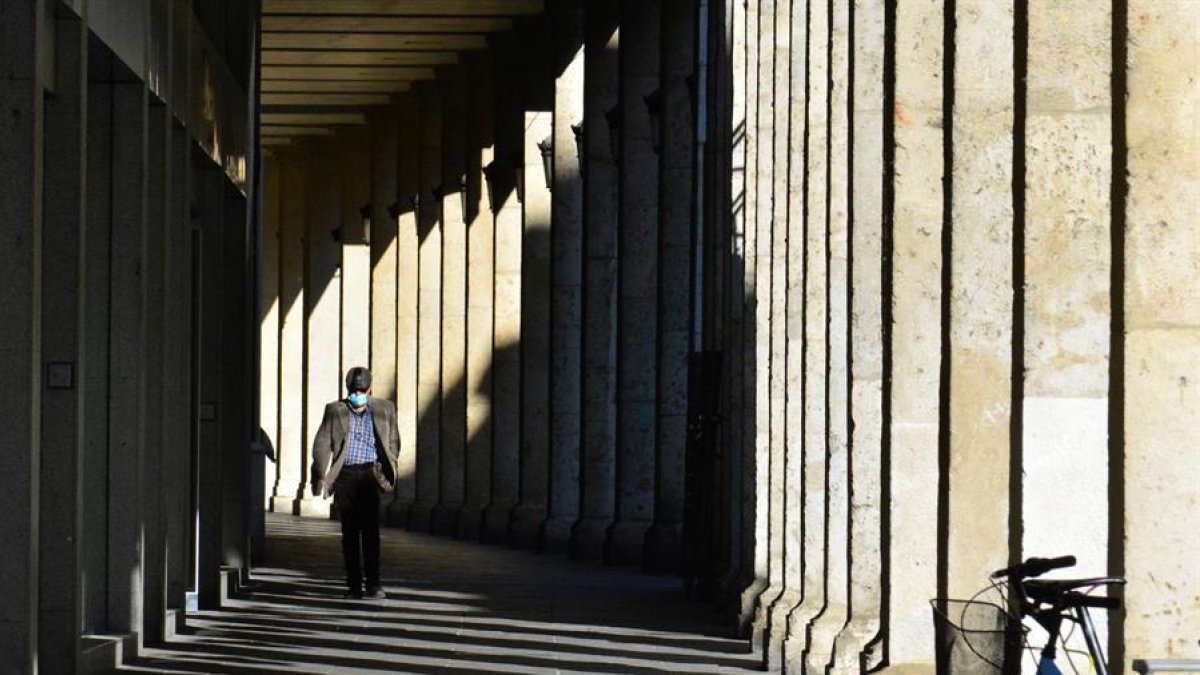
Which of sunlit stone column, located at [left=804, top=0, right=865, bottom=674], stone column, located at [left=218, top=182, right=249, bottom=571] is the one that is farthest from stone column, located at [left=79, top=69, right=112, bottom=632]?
stone column, located at [left=218, top=182, right=249, bottom=571]

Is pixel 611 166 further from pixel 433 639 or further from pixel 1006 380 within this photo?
pixel 1006 380

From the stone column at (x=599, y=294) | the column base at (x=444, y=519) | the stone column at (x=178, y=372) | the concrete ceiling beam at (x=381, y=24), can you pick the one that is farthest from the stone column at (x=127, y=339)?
the column base at (x=444, y=519)

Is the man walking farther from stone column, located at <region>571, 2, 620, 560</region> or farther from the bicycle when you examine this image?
the bicycle

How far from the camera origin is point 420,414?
3756 centimetres

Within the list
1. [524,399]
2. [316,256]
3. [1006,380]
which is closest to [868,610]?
[1006,380]

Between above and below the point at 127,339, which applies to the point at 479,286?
above

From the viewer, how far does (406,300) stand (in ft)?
129

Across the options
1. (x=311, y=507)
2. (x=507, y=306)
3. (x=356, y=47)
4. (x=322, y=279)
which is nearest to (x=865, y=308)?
(x=507, y=306)

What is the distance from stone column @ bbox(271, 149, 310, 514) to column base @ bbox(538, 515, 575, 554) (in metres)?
15.3

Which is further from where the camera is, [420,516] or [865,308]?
[420,516]

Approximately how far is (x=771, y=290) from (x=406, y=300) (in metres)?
23.0

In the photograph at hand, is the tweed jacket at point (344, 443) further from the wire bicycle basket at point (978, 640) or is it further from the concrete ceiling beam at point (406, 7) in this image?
the wire bicycle basket at point (978, 640)

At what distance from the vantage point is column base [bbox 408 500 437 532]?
3638 centimetres

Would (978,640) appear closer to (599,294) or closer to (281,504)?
(599,294)
